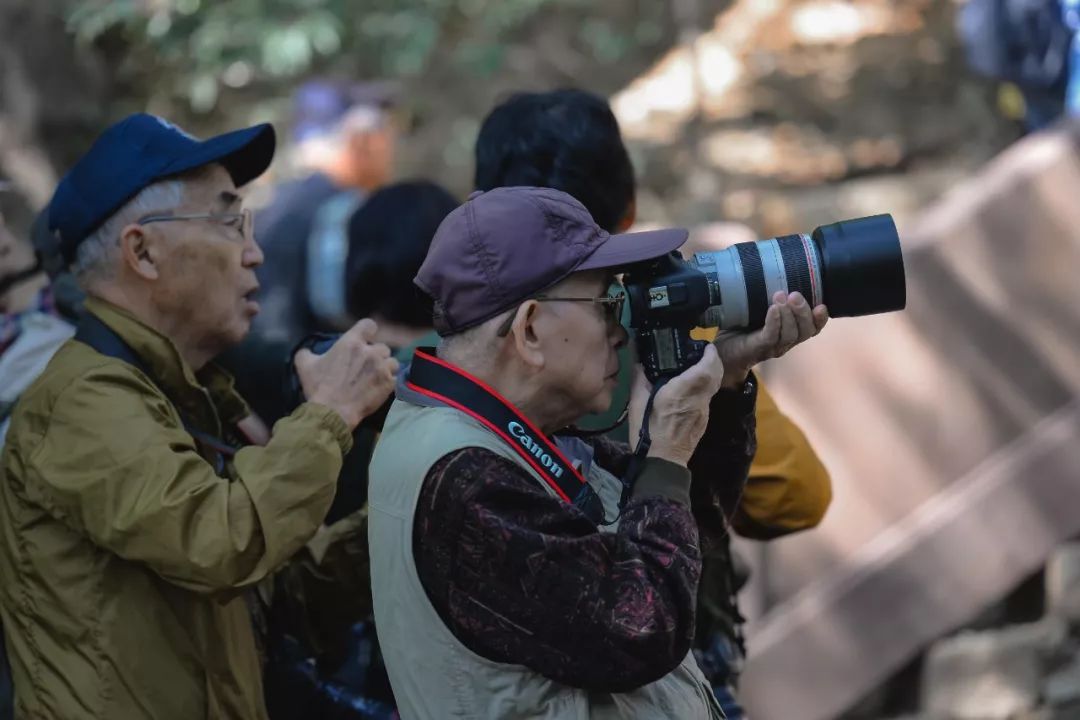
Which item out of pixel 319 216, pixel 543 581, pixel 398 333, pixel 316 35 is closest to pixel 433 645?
pixel 543 581

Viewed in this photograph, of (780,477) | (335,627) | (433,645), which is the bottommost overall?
(335,627)

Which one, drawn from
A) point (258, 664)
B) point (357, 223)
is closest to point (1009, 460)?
point (357, 223)

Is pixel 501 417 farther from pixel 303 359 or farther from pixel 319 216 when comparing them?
pixel 319 216

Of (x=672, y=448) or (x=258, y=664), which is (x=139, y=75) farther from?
(x=672, y=448)

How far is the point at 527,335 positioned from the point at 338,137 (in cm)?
402

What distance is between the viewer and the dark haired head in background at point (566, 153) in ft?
9.46

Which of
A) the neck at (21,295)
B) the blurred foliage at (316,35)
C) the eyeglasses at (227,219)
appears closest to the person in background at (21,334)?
the neck at (21,295)

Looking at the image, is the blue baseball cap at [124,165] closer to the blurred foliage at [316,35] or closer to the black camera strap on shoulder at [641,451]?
the black camera strap on shoulder at [641,451]

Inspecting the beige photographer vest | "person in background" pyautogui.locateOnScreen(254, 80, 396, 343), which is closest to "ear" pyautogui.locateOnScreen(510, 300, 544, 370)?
the beige photographer vest

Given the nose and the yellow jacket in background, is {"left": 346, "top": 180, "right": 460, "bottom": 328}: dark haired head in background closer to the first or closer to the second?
the nose

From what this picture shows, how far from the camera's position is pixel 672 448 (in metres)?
2.24

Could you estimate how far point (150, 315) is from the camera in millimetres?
2744

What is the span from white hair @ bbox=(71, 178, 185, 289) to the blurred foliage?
6.31m

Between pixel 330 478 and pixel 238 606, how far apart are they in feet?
1.39
